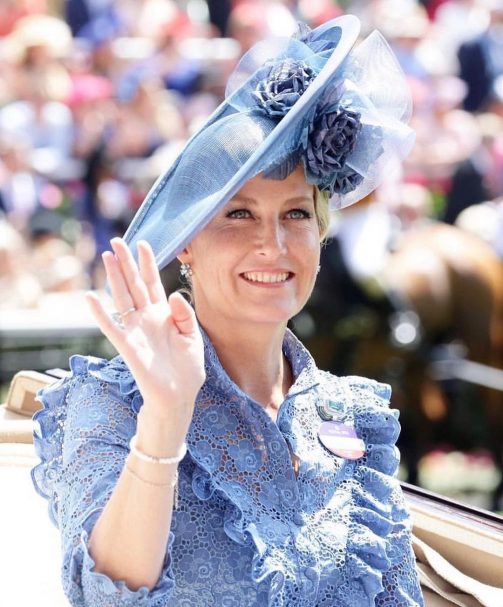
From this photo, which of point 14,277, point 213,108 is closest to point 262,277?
point 14,277

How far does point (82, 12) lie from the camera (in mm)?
6707

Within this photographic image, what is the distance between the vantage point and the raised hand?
1.31 m

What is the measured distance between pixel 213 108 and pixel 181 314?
519 cm

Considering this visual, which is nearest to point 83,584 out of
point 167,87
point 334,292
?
point 334,292

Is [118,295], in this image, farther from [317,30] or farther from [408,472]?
[408,472]

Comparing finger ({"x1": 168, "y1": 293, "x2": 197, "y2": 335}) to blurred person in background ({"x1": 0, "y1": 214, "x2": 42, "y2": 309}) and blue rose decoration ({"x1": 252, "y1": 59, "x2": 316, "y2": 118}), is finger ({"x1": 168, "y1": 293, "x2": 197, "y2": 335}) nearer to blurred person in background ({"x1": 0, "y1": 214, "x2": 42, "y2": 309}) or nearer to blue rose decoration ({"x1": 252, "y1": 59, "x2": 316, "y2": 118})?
blue rose decoration ({"x1": 252, "y1": 59, "x2": 316, "y2": 118})

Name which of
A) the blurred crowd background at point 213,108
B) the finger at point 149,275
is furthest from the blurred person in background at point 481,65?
the finger at point 149,275

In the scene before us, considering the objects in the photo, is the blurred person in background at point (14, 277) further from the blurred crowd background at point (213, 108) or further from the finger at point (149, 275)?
the finger at point (149, 275)

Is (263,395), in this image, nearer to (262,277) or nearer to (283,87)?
(262,277)

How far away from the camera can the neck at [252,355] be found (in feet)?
5.73

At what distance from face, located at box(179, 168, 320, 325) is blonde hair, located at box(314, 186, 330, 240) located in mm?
68

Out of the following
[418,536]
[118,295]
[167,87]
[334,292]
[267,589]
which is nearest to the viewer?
[118,295]

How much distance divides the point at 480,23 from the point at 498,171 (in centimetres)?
131

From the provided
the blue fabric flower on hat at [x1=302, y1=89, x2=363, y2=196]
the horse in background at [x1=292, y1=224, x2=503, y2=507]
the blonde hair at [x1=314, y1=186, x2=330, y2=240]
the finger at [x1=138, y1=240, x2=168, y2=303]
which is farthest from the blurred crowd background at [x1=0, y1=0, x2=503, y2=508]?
the finger at [x1=138, y1=240, x2=168, y2=303]
